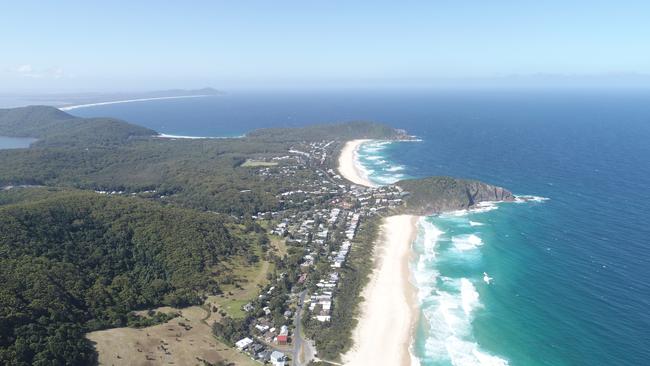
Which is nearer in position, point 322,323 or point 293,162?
point 322,323

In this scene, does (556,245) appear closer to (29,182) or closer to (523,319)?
(523,319)

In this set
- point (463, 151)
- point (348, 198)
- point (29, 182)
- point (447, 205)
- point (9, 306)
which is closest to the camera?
point (9, 306)

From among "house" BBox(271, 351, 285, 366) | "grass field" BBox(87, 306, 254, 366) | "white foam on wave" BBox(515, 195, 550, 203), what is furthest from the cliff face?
"grass field" BBox(87, 306, 254, 366)

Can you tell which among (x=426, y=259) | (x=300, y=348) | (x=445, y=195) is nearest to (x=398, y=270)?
(x=426, y=259)

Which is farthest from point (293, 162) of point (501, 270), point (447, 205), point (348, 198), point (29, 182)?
point (501, 270)

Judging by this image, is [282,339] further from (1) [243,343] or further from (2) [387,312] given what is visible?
(2) [387,312]

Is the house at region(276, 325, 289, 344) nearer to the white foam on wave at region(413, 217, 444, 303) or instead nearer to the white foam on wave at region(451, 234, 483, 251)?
the white foam on wave at region(413, 217, 444, 303)
